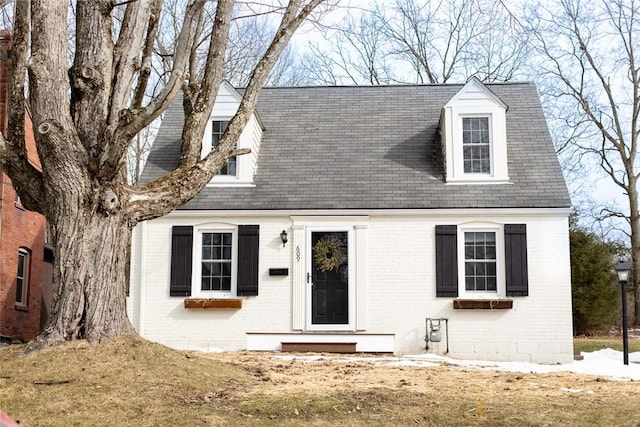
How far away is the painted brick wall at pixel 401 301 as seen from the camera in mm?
13438

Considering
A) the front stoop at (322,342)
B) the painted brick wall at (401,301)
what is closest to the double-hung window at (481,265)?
the painted brick wall at (401,301)

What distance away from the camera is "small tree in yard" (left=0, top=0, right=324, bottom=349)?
290 inches

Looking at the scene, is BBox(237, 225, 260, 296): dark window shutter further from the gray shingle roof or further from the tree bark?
the tree bark

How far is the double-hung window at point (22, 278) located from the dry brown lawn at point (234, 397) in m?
12.2

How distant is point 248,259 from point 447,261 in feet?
12.3

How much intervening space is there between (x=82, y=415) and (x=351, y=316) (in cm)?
818

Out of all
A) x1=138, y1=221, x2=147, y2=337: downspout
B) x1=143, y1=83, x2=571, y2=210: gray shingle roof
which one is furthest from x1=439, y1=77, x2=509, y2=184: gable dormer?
x1=138, y1=221, x2=147, y2=337: downspout

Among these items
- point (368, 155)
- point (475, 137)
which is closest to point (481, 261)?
point (475, 137)

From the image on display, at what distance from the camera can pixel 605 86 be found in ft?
83.2

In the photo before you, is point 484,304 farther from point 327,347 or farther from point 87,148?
point 87,148

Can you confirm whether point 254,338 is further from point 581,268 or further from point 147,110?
point 581,268

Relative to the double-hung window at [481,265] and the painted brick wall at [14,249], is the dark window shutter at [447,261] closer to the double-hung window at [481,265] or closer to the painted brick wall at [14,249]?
the double-hung window at [481,265]

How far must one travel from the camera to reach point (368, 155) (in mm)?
15047

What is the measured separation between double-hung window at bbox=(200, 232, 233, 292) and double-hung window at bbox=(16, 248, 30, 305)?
717 cm
